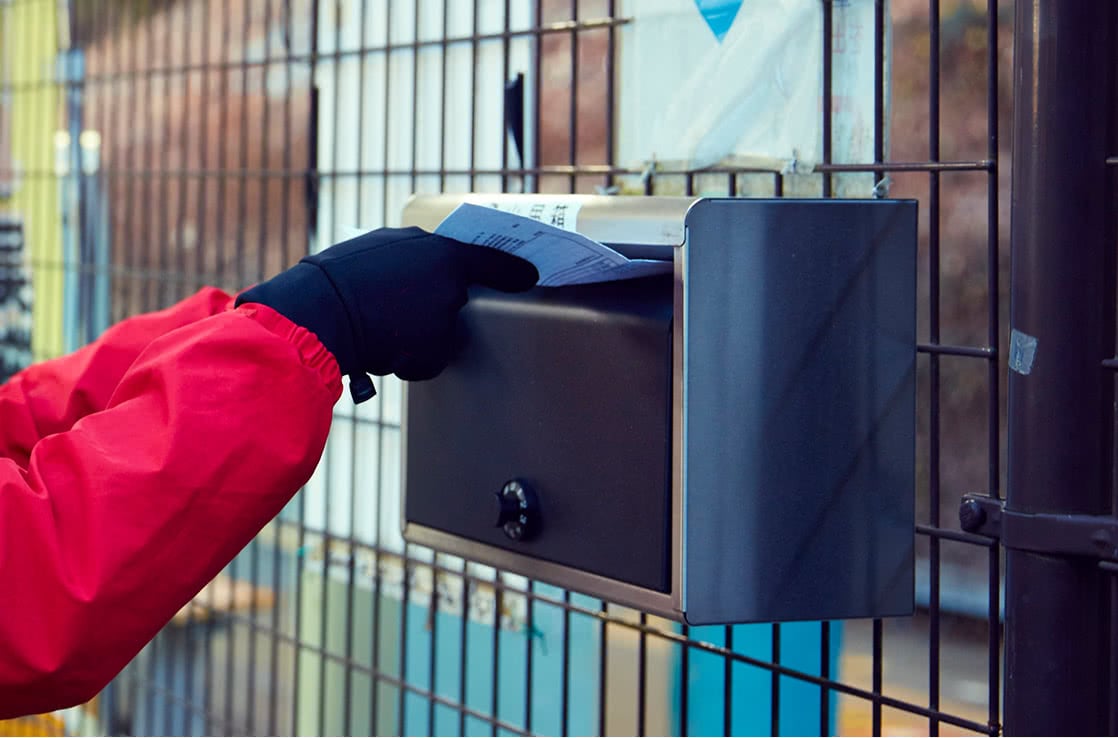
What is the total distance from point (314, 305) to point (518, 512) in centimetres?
28

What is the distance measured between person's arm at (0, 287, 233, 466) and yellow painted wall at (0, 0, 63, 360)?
147cm

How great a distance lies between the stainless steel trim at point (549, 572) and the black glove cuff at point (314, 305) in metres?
0.26

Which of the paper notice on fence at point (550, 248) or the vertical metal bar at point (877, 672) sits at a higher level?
the paper notice on fence at point (550, 248)

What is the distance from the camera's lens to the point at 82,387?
56.9 inches

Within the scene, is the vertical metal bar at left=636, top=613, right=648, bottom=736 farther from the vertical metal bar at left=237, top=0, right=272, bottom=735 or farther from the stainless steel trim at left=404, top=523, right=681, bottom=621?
the vertical metal bar at left=237, top=0, right=272, bottom=735

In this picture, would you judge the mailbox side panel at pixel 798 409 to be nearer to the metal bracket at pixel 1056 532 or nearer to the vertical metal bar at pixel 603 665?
the metal bracket at pixel 1056 532

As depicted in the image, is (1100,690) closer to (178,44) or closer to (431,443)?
(431,443)

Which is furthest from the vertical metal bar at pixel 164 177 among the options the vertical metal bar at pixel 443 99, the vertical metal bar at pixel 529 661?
the vertical metal bar at pixel 529 661

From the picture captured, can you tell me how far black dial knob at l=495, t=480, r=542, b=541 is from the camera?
1234mm

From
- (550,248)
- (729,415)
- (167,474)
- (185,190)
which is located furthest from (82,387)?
(185,190)

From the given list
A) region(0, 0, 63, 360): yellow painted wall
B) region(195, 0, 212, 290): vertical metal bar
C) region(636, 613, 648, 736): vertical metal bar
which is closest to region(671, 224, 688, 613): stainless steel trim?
region(636, 613, 648, 736): vertical metal bar

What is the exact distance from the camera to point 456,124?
6.04ft

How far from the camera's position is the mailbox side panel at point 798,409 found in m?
1.09

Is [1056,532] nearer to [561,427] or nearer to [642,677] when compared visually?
[561,427]
